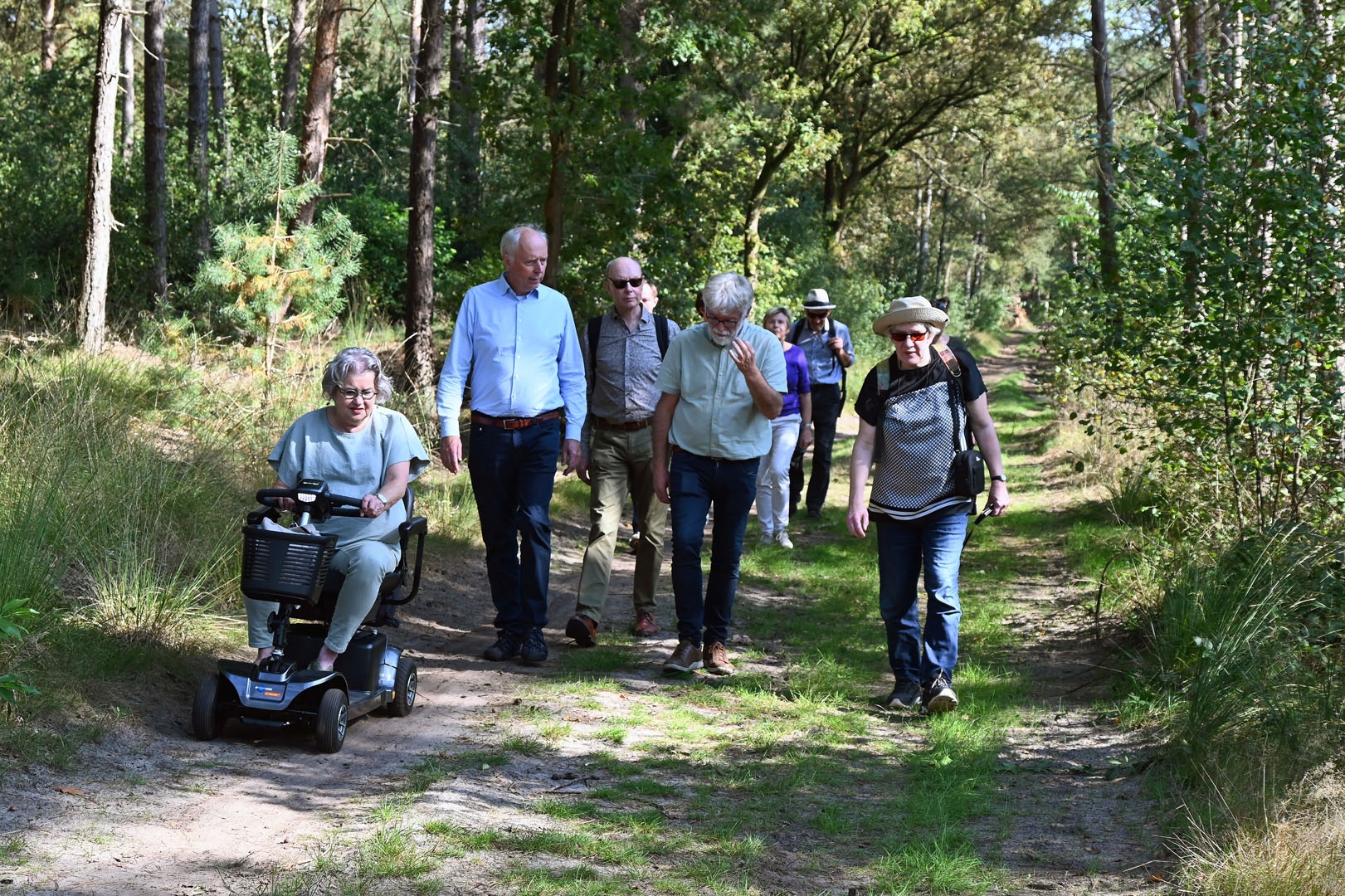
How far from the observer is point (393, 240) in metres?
24.8

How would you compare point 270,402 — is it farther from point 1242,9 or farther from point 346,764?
point 1242,9

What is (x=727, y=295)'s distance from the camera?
288 inches

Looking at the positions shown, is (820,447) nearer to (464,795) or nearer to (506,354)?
(506,354)

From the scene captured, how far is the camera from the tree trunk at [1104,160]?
9.52m

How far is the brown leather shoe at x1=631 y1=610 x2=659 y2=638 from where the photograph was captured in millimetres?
8547

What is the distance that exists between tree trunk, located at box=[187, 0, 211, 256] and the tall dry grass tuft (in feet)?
60.5

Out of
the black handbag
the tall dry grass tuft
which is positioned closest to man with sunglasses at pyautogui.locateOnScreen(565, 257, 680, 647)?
the black handbag

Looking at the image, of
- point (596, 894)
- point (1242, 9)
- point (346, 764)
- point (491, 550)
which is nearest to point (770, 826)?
point (596, 894)

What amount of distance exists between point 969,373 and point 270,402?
6905mm

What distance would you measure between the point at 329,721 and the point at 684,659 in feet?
7.72

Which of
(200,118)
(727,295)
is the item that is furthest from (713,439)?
(200,118)

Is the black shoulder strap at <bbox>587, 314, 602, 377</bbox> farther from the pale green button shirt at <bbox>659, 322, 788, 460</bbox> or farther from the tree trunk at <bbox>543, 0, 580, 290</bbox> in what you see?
the tree trunk at <bbox>543, 0, 580, 290</bbox>

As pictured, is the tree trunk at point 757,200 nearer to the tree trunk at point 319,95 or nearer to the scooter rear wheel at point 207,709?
the tree trunk at point 319,95

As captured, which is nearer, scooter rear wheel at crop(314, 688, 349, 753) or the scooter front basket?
the scooter front basket
